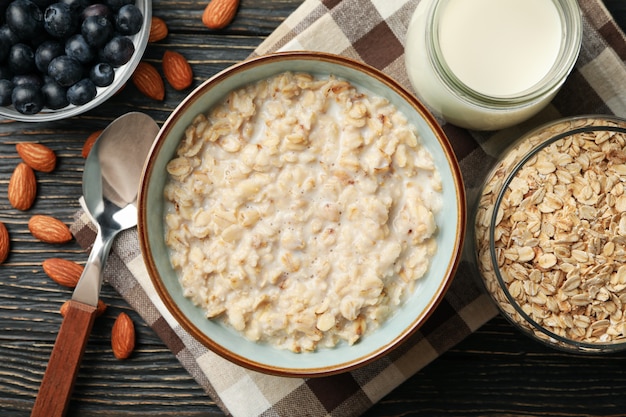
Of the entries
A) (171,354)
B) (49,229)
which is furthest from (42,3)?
(171,354)

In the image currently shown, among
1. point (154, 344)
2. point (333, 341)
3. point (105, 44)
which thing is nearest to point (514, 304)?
point (333, 341)

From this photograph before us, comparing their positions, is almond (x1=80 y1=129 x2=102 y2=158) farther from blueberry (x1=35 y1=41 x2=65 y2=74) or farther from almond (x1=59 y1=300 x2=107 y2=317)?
almond (x1=59 y1=300 x2=107 y2=317)

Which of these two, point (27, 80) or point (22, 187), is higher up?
point (27, 80)

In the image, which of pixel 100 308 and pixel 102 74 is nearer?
pixel 102 74

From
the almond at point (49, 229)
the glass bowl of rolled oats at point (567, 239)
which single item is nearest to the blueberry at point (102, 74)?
the almond at point (49, 229)

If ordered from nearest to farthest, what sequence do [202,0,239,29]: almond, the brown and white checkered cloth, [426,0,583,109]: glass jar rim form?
[426,0,583,109]: glass jar rim < the brown and white checkered cloth < [202,0,239,29]: almond

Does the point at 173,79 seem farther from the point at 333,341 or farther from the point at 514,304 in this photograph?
the point at 514,304

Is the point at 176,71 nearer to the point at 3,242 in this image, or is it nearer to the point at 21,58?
the point at 21,58

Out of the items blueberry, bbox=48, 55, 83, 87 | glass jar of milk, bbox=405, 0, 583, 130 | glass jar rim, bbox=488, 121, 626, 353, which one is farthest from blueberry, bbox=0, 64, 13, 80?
glass jar rim, bbox=488, 121, 626, 353
